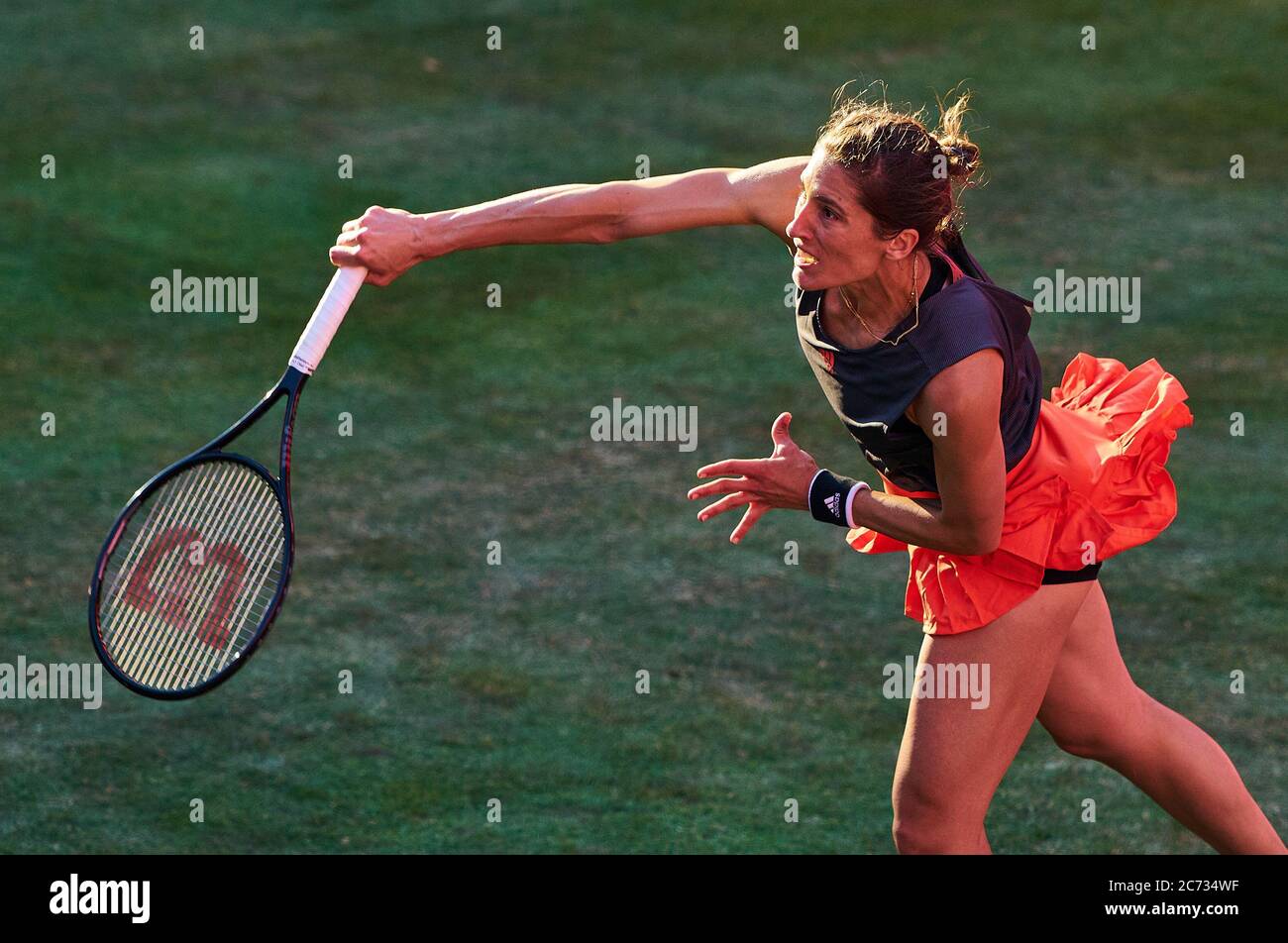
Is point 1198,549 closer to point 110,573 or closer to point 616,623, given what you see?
point 616,623

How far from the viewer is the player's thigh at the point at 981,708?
3.93 metres

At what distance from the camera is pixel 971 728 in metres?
3.93

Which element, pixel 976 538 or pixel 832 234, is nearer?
pixel 832 234

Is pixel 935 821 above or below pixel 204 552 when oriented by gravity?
below

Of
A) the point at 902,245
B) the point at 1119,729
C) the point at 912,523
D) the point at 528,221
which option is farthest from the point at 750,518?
the point at 1119,729

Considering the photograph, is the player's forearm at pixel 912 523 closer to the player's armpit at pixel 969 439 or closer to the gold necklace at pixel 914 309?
the player's armpit at pixel 969 439

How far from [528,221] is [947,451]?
3.96 feet

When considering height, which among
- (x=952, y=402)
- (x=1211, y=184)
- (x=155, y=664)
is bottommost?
(x=155, y=664)

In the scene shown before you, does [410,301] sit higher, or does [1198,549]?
[410,301]

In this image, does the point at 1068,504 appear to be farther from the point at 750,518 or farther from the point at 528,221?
the point at 528,221

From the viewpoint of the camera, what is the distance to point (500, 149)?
1104 centimetres

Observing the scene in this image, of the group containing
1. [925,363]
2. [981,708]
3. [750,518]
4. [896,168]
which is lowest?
[981,708]
